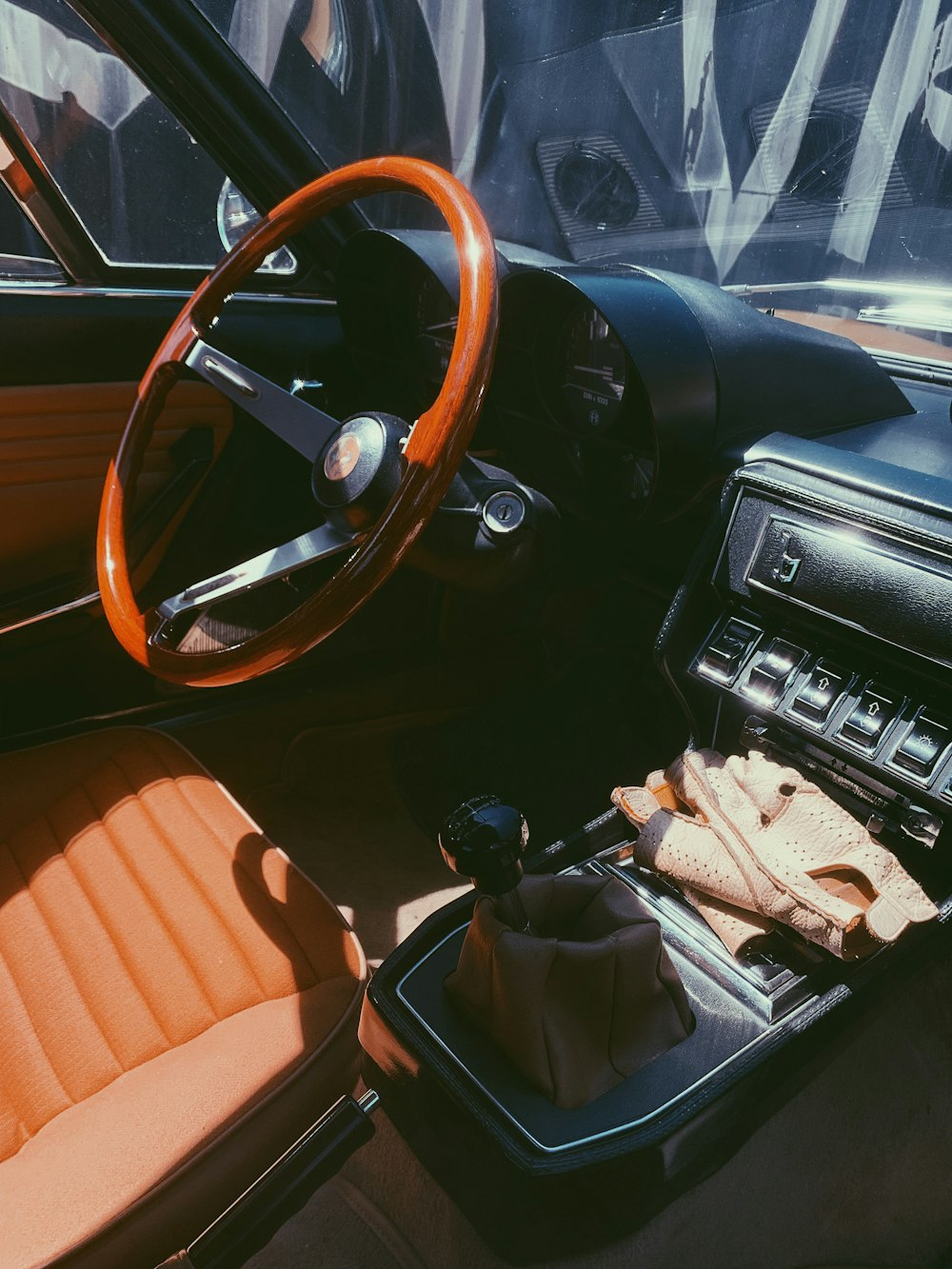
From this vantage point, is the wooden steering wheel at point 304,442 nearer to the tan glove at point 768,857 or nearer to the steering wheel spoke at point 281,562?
the steering wheel spoke at point 281,562

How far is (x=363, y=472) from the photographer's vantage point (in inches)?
39.1

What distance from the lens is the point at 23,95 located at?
1.51 meters

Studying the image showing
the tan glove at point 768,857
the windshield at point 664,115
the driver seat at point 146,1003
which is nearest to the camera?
the driver seat at point 146,1003

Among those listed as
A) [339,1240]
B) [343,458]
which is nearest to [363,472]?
[343,458]

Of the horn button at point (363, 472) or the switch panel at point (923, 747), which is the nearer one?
the horn button at point (363, 472)

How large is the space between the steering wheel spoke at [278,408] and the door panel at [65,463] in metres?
0.52

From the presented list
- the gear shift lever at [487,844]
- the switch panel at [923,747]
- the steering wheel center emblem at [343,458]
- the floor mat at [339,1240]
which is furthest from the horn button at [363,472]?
the floor mat at [339,1240]

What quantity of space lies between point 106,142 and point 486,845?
1.37 metres

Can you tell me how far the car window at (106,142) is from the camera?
4.93 ft

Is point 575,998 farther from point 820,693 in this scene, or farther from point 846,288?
point 846,288

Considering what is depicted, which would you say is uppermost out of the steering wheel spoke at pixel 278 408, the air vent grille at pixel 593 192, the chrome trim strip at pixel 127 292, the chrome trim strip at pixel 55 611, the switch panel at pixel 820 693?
the chrome trim strip at pixel 127 292

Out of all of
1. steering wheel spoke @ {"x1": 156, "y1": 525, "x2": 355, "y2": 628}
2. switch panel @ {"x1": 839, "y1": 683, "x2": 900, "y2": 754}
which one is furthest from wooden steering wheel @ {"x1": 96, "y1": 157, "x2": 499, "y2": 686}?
switch panel @ {"x1": 839, "y1": 683, "x2": 900, "y2": 754}

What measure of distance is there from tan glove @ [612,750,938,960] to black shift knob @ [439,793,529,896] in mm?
287

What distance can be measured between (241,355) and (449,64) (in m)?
0.61
